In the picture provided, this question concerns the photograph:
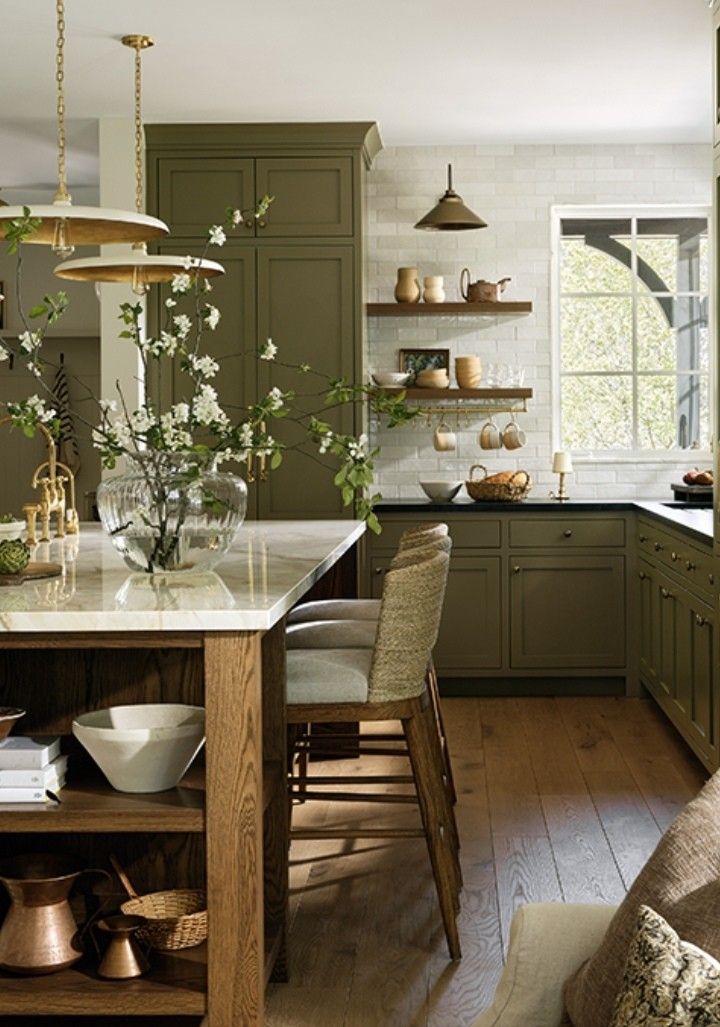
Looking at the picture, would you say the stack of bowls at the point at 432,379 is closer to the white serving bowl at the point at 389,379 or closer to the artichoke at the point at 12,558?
the white serving bowl at the point at 389,379

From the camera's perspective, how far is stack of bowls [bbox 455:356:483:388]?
23.7 feet

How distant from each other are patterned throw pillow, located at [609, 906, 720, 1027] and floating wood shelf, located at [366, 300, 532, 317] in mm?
5851

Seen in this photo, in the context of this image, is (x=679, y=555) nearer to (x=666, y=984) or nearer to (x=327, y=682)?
(x=327, y=682)

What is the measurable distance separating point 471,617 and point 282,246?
2025mm

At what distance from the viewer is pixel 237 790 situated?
2676mm

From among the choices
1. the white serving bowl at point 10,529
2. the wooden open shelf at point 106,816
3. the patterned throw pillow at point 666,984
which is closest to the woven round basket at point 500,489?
the white serving bowl at point 10,529

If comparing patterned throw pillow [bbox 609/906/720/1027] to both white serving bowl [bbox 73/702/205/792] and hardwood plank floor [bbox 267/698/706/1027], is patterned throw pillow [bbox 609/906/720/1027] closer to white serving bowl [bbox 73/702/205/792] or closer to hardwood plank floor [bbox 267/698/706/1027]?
white serving bowl [bbox 73/702/205/792]

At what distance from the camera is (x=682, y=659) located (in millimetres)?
5523

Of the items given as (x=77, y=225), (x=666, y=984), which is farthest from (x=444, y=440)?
(x=666, y=984)

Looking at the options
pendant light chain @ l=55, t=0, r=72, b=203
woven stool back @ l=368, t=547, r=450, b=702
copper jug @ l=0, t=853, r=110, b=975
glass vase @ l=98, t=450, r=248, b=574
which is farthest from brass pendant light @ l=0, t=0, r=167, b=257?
copper jug @ l=0, t=853, r=110, b=975

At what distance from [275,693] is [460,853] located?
51.6 inches

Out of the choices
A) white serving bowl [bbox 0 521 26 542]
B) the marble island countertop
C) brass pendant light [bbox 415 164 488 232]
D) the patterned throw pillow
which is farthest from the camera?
brass pendant light [bbox 415 164 488 232]

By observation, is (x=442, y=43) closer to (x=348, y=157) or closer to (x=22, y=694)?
(x=348, y=157)

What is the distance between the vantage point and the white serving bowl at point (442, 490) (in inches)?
278
